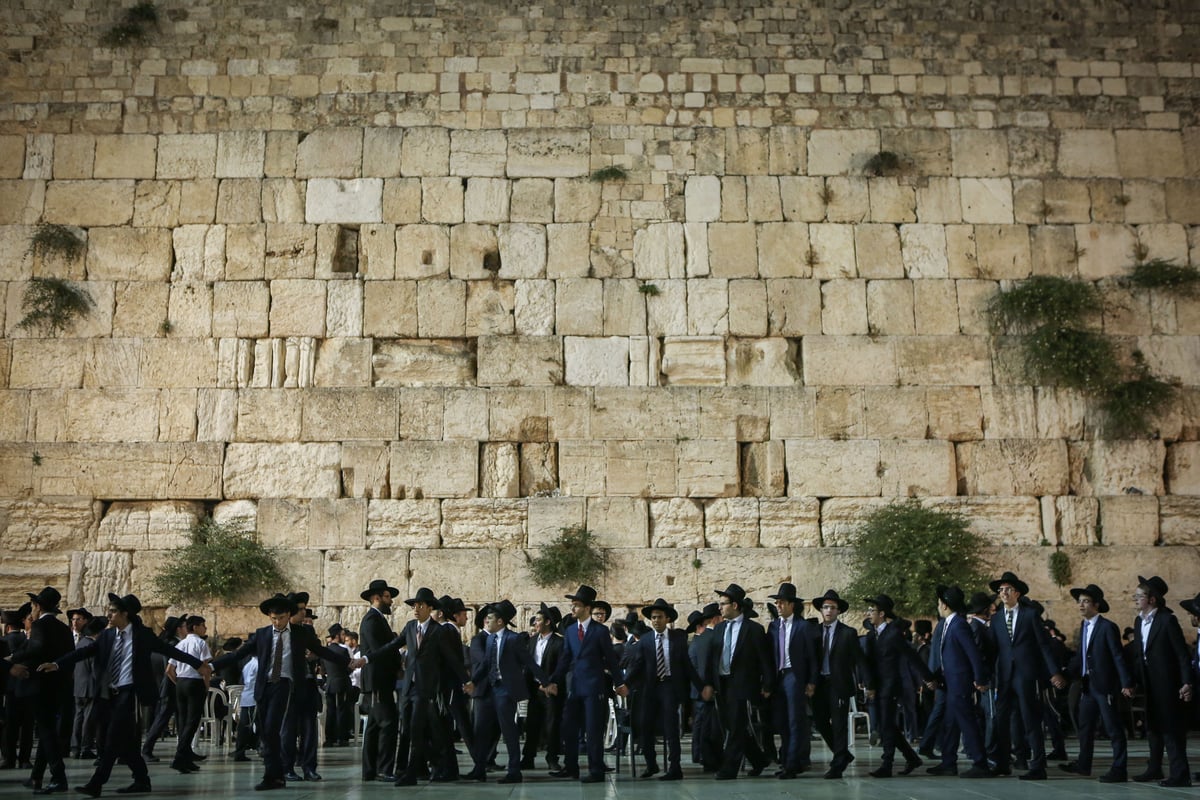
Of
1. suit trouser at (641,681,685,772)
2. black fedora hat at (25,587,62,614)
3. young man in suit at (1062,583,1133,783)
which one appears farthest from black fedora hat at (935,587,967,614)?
black fedora hat at (25,587,62,614)

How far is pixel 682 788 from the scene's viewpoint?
8.86 meters

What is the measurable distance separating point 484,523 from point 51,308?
232 inches

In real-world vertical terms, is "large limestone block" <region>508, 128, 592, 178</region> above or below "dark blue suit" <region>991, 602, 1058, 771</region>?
above

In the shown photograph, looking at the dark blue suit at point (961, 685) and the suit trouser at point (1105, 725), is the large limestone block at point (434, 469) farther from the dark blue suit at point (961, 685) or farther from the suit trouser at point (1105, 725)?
the suit trouser at point (1105, 725)

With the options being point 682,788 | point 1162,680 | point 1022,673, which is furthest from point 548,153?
point 1162,680

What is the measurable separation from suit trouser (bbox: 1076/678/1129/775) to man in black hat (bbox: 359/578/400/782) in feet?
18.0

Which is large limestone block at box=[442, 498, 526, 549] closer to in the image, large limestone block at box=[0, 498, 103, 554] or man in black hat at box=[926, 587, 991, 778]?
large limestone block at box=[0, 498, 103, 554]

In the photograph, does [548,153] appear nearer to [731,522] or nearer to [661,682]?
[731,522]

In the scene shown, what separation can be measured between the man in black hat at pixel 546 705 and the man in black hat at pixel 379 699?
159cm

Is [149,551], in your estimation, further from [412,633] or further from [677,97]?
[677,97]

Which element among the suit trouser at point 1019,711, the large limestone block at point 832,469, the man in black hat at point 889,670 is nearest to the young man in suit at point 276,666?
the man in black hat at point 889,670

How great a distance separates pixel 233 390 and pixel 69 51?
5.02 m

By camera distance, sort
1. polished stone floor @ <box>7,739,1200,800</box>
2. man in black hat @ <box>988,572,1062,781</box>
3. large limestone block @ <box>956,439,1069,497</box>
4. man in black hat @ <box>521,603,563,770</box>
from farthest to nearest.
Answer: large limestone block @ <box>956,439,1069,497</box> < man in black hat @ <box>521,603,563,770</box> < man in black hat @ <box>988,572,1062,781</box> < polished stone floor @ <box>7,739,1200,800</box>

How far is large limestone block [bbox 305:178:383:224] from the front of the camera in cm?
1508
